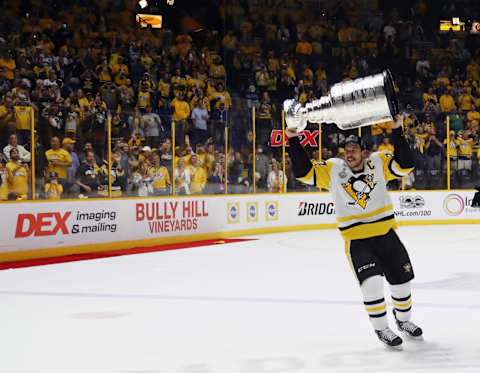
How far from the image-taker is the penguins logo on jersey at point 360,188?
488cm

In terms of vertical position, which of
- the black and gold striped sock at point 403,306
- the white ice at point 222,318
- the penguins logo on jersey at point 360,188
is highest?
the penguins logo on jersey at point 360,188

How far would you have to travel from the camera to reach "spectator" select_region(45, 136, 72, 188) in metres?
11.0

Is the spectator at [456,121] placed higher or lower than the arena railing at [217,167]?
higher

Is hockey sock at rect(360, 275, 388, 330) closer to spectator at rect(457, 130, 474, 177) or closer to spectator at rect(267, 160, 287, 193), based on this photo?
spectator at rect(267, 160, 287, 193)

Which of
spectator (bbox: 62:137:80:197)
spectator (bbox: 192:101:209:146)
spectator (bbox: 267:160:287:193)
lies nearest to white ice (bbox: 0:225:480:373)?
spectator (bbox: 62:137:80:197)

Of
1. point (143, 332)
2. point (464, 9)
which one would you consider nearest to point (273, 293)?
point (143, 332)

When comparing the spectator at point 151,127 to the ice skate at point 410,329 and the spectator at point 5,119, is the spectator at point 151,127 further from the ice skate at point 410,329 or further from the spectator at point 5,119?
the ice skate at point 410,329

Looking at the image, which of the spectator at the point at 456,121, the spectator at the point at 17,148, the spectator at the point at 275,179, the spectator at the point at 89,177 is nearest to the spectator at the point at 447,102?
the spectator at the point at 456,121

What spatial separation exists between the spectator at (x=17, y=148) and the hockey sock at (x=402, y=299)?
7178mm

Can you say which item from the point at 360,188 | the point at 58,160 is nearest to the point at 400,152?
the point at 360,188

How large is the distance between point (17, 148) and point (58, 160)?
754 mm

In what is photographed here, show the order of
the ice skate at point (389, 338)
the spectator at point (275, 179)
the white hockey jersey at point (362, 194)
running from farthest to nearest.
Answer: the spectator at point (275, 179), the white hockey jersey at point (362, 194), the ice skate at point (389, 338)

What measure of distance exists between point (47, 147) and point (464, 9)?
18.0 m

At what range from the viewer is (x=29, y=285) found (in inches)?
313
